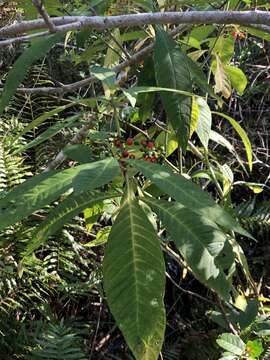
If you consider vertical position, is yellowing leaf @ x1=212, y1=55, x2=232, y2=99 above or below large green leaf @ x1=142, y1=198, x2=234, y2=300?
below

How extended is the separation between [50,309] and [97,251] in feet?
1.16

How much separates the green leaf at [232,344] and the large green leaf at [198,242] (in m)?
0.65

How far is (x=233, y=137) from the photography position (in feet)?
9.11

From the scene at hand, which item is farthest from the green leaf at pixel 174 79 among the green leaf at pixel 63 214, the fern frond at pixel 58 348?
the fern frond at pixel 58 348

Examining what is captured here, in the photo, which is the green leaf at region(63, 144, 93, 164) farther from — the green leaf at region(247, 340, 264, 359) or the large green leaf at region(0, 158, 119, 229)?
the green leaf at region(247, 340, 264, 359)

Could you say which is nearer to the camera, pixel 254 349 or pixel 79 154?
pixel 79 154

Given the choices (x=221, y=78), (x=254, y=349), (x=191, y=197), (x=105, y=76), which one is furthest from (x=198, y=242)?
(x=221, y=78)

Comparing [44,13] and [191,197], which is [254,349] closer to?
[191,197]

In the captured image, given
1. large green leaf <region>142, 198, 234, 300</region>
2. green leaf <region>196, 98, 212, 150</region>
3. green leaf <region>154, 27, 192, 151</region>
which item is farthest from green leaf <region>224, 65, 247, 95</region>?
large green leaf <region>142, 198, 234, 300</region>

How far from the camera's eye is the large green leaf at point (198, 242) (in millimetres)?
735

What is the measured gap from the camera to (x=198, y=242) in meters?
0.74

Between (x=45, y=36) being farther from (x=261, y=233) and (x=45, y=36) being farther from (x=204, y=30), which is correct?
(x=261, y=233)

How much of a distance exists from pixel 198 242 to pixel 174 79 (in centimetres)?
40

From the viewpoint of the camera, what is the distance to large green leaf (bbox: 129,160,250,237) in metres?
0.67
